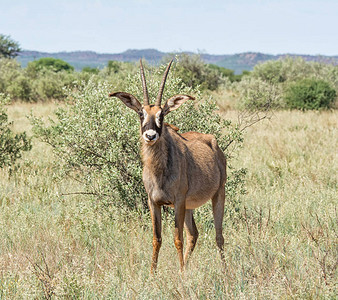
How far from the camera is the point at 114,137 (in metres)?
6.36

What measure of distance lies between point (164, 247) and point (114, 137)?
1894mm

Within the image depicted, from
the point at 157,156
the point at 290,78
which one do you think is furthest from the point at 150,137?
the point at 290,78

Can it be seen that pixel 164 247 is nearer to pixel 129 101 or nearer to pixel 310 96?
pixel 129 101

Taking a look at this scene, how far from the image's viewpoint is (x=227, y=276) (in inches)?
162

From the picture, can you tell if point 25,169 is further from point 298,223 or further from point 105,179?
point 298,223

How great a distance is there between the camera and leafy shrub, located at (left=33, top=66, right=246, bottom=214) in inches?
245

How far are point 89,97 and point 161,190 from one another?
103 inches

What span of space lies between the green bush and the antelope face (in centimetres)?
1698

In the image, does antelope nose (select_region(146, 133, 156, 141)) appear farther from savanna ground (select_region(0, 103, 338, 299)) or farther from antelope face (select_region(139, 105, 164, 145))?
savanna ground (select_region(0, 103, 338, 299))

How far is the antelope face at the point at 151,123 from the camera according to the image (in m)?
4.09

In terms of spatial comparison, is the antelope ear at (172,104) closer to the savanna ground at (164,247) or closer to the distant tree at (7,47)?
the savanna ground at (164,247)

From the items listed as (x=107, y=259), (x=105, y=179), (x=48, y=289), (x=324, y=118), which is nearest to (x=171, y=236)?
(x=107, y=259)

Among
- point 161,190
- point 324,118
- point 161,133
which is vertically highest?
point 161,133

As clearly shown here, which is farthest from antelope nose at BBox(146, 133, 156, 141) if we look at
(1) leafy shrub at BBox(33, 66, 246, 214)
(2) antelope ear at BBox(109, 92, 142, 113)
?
(1) leafy shrub at BBox(33, 66, 246, 214)
